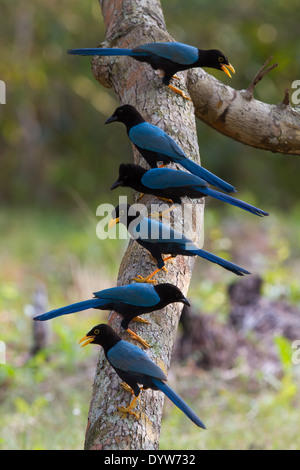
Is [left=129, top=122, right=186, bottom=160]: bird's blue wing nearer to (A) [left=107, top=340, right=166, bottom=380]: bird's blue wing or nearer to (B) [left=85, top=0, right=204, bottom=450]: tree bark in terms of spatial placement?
(B) [left=85, top=0, right=204, bottom=450]: tree bark

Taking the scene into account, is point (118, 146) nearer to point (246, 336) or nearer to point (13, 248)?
point (13, 248)

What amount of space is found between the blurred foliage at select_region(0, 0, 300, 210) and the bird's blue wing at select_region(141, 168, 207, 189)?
31.0 feet

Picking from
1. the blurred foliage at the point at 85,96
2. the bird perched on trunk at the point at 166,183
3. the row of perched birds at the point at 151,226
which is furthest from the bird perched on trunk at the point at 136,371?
the blurred foliage at the point at 85,96

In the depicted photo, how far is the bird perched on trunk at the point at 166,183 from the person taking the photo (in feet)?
6.20

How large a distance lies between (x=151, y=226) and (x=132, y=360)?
41cm

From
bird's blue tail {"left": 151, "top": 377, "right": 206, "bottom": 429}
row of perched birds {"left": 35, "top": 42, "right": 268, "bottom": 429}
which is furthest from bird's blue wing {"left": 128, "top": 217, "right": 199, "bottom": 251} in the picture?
bird's blue tail {"left": 151, "top": 377, "right": 206, "bottom": 429}

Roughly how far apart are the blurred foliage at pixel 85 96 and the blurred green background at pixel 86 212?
3 centimetres

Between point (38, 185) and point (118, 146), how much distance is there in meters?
2.04

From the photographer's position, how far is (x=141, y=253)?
199 cm

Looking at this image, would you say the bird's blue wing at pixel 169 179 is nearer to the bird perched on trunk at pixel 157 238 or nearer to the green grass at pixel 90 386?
the bird perched on trunk at pixel 157 238

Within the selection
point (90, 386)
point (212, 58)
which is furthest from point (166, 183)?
point (90, 386)

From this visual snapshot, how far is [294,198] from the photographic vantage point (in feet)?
43.3

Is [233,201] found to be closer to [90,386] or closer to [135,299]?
[135,299]

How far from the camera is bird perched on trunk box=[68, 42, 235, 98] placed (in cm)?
219
